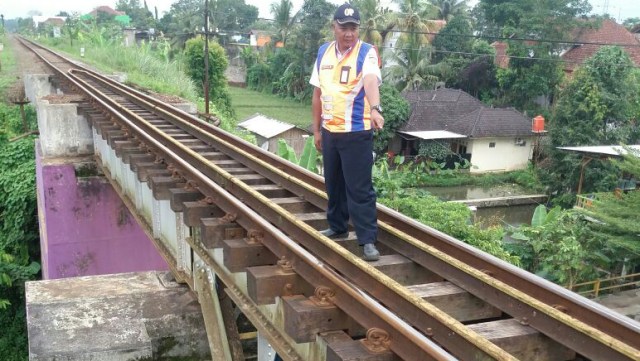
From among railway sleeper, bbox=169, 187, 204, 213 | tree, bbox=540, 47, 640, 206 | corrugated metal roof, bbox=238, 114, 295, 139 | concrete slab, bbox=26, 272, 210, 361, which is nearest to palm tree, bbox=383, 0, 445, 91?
corrugated metal roof, bbox=238, 114, 295, 139

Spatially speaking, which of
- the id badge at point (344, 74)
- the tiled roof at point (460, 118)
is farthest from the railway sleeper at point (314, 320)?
the tiled roof at point (460, 118)

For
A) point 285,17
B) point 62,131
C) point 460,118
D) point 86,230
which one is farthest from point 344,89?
point 285,17

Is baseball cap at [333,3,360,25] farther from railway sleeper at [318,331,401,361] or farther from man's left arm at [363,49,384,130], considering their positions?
railway sleeper at [318,331,401,361]

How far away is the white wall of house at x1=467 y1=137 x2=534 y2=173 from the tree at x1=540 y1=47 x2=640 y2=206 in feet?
16.3

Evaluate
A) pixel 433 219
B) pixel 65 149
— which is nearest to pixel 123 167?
pixel 65 149

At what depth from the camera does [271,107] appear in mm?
48812

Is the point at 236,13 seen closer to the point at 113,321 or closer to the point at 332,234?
the point at 113,321

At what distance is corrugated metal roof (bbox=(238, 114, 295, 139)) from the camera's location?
96.7 feet

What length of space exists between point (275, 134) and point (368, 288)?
26.0 metres

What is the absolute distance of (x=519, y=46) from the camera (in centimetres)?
3597

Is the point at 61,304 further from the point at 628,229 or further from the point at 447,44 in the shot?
the point at 447,44

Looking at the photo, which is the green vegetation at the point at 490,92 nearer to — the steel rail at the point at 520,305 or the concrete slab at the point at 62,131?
the steel rail at the point at 520,305

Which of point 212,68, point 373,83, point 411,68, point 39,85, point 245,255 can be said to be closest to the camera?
point 373,83

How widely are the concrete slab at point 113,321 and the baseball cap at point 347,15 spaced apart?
312 cm
